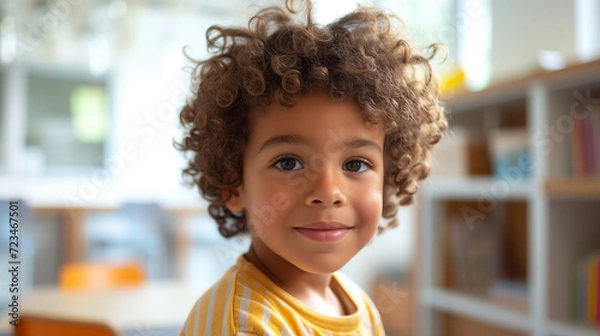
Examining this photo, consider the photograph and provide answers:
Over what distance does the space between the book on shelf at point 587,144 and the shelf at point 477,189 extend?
0.15m

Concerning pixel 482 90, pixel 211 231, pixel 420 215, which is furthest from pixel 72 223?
pixel 482 90

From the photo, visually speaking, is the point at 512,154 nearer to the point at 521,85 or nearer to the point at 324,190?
the point at 521,85

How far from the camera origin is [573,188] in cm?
148

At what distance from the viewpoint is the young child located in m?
0.58

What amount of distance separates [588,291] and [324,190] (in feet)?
4.34

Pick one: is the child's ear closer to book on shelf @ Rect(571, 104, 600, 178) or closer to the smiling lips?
the smiling lips

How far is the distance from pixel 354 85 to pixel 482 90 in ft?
4.48

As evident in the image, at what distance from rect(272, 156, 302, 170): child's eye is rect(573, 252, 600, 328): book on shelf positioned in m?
1.30

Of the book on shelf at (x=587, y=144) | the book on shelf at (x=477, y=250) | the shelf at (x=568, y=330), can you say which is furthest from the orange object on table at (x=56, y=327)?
the book on shelf at (x=477, y=250)

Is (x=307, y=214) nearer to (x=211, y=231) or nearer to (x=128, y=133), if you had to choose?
(x=211, y=231)

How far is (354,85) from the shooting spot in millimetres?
618

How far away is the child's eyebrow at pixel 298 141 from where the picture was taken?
0.58m

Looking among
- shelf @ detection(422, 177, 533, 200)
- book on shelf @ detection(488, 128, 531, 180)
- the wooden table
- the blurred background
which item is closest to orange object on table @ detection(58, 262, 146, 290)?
the blurred background

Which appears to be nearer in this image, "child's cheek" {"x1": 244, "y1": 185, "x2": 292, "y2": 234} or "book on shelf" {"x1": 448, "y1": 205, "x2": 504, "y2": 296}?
"child's cheek" {"x1": 244, "y1": 185, "x2": 292, "y2": 234}
